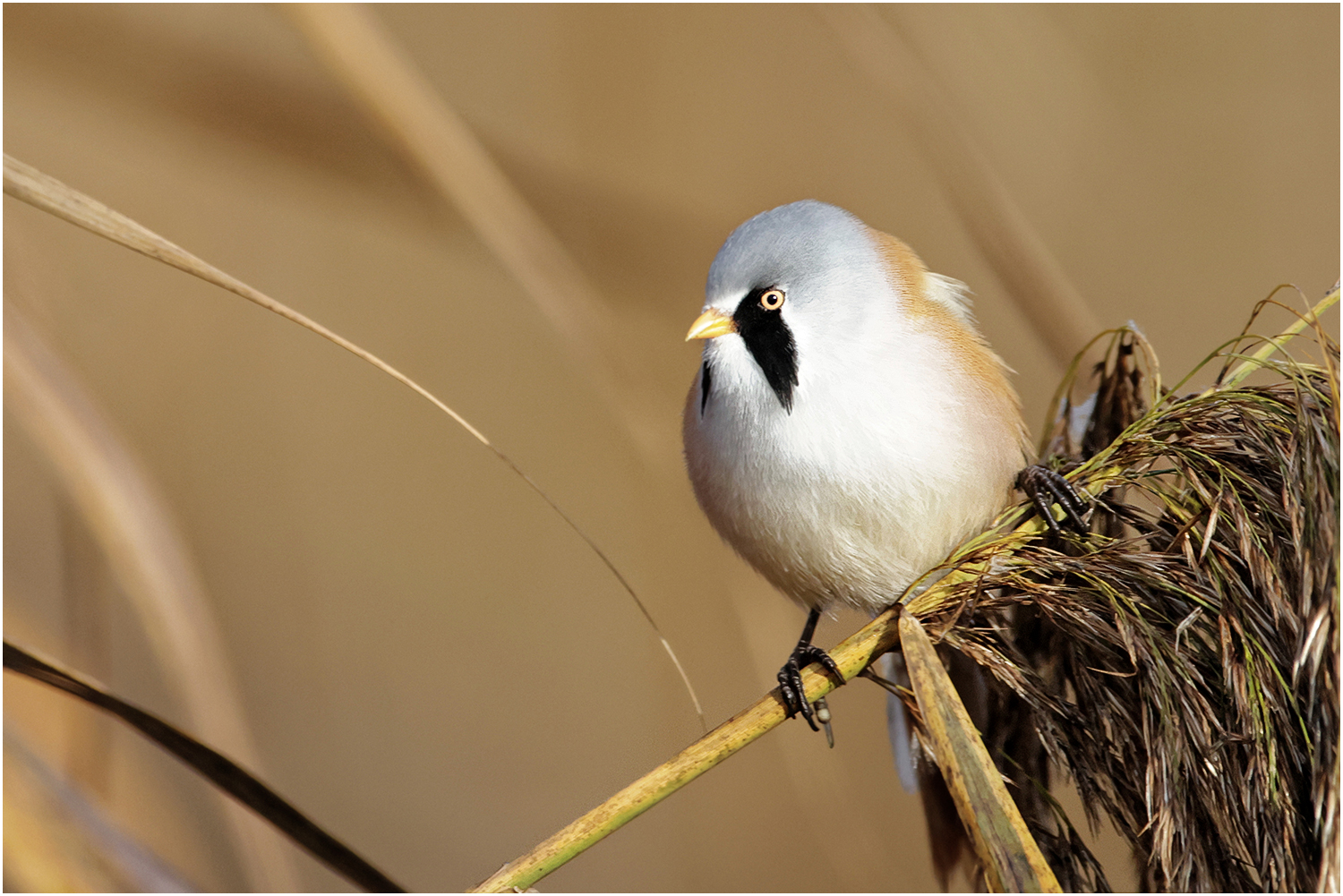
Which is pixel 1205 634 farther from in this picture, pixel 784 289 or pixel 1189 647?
pixel 784 289

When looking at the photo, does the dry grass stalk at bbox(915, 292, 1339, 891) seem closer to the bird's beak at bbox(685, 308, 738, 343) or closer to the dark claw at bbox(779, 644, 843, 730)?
the dark claw at bbox(779, 644, 843, 730)

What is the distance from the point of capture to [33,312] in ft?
3.59

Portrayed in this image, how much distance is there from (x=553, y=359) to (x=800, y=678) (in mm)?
1615

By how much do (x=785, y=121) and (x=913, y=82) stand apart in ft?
4.27

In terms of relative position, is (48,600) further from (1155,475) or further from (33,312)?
(1155,475)

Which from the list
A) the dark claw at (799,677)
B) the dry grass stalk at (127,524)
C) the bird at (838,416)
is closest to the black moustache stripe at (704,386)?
the bird at (838,416)

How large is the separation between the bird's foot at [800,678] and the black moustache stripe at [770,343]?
372 millimetres

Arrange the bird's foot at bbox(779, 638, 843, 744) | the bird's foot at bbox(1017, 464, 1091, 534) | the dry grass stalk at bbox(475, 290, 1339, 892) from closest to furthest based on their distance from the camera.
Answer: the dry grass stalk at bbox(475, 290, 1339, 892), the bird's foot at bbox(779, 638, 843, 744), the bird's foot at bbox(1017, 464, 1091, 534)

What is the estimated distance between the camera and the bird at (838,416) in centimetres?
129

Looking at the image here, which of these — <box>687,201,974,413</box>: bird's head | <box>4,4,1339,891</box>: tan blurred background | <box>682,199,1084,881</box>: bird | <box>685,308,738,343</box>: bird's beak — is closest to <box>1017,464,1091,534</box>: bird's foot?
<box>682,199,1084,881</box>: bird

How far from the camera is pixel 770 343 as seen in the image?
133 centimetres

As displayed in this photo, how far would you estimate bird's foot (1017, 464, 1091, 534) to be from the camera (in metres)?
1.17

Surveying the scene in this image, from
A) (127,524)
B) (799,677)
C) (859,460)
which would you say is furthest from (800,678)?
(127,524)

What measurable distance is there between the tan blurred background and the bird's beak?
96 centimetres
